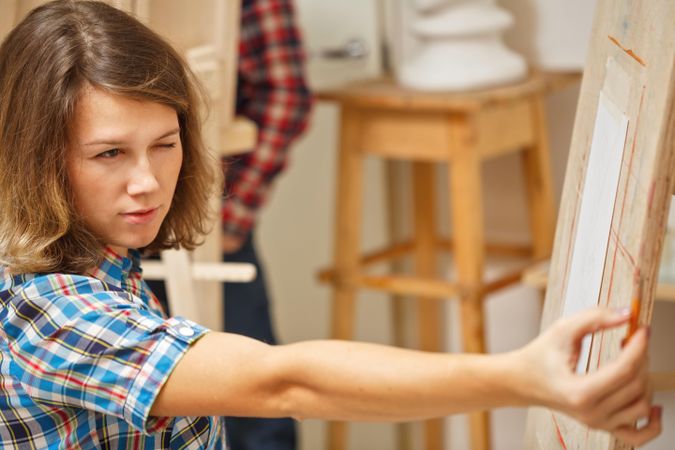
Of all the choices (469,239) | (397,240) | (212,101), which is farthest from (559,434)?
(397,240)

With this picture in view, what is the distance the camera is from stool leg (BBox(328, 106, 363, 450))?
2271mm

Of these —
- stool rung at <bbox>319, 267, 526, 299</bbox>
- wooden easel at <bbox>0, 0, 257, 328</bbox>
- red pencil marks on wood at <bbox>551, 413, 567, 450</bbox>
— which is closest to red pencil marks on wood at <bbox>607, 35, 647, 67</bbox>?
red pencil marks on wood at <bbox>551, 413, 567, 450</bbox>

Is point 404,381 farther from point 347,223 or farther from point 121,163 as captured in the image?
point 347,223

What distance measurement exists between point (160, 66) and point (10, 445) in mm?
374

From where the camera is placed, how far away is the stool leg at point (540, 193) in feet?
7.53

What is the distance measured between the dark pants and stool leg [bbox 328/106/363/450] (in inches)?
6.7

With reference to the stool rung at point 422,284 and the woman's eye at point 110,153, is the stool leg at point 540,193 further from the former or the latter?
the woman's eye at point 110,153

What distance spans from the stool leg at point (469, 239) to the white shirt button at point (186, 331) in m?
1.34

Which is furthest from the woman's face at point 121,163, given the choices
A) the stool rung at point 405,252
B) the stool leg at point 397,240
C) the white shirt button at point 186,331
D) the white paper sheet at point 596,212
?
the stool leg at point 397,240

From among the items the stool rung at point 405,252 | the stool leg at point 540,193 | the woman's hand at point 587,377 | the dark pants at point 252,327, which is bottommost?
the dark pants at point 252,327

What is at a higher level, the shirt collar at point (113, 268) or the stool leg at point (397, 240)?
the shirt collar at point (113, 268)

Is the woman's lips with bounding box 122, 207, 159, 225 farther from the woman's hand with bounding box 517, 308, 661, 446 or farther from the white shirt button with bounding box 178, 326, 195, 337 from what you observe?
the woman's hand with bounding box 517, 308, 661, 446

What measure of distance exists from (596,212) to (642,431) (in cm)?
29

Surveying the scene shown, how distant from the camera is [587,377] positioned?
26.9 inches
